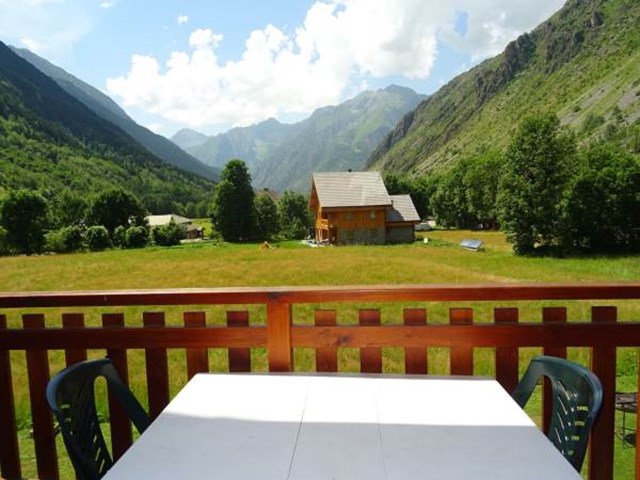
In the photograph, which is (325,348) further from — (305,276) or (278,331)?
(305,276)

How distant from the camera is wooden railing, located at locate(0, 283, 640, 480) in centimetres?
176

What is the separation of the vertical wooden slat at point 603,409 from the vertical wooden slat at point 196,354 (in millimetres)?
1723

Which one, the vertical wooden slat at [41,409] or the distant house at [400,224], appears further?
the distant house at [400,224]

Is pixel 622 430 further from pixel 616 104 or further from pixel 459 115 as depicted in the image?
pixel 459 115

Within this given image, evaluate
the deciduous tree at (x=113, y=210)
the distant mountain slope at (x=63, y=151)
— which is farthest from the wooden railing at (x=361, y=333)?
the distant mountain slope at (x=63, y=151)

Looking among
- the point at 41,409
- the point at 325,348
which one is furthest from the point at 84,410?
the point at 325,348

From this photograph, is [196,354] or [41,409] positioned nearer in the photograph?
[196,354]

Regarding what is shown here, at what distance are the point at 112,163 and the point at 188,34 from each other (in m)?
97.1

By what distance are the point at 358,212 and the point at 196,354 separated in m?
32.0

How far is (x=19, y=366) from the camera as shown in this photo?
239 inches

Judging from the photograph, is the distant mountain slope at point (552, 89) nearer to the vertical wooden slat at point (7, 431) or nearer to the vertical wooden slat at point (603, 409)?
the vertical wooden slat at point (603, 409)

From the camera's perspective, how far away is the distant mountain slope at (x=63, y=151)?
238ft

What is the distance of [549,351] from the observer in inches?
69.8

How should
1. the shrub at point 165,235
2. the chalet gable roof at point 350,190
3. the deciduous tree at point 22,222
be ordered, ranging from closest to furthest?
the chalet gable roof at point 350,190
the deciduous tree at point 22,222
the shrub at point 165,235
